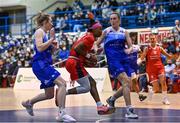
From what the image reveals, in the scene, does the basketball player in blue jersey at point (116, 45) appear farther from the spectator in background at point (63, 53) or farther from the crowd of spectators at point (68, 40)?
the spectator in background at point (63, 53)

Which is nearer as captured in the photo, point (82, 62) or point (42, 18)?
point (42, 18)

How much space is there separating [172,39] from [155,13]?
13.2ft

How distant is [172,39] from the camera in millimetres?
24281

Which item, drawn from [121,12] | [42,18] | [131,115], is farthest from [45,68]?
[121,12]

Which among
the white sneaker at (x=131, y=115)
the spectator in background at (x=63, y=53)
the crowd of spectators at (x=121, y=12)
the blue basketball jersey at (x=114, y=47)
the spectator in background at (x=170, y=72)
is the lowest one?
the white sneaker at (x=131, y=115)

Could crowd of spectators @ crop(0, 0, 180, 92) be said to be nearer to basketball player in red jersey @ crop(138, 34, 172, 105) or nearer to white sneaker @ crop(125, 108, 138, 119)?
basketball player in red jersey @ crop(138, 34, 172, 105)

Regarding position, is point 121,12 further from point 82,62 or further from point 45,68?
point 45,68

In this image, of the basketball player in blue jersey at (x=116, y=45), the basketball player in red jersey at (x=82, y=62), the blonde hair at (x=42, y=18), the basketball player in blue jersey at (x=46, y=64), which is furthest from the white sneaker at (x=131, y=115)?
the blonde hair at (x=42, y=18)

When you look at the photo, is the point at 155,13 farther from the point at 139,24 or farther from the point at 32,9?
the point at 32,9

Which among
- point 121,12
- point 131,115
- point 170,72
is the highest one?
point 121,12

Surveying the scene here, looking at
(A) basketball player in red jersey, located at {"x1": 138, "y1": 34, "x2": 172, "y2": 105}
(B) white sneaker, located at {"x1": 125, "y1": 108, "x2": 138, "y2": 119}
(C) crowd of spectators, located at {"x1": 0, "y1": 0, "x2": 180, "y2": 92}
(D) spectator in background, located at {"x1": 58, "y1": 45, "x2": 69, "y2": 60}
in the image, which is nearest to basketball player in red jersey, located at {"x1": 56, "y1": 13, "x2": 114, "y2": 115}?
(B) white sneaker, located at {"x1": 125, "y1": 108, "x2": 138, "y2": 119}

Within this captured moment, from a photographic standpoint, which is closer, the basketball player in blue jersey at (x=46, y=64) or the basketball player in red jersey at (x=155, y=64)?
the basketball player in blue jersey at (x=46, y=64)

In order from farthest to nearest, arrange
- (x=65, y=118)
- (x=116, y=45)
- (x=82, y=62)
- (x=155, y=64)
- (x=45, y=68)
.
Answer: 1. (x=155, y=64)
2. (x=116, y=45)
3. (x=82, y=62)
4. (x=45, y=68)
5. (x=65, y=118)

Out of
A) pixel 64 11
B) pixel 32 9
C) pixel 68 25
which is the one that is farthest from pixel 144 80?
pixel 32 9
